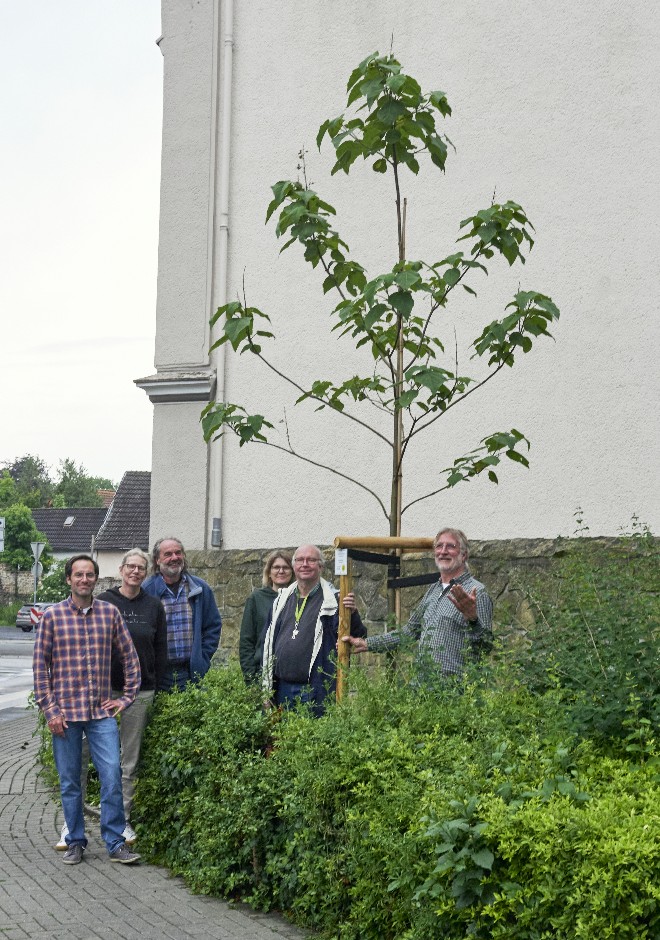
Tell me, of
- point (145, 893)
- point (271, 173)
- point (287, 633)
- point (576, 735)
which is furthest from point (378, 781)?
point (271, 173)

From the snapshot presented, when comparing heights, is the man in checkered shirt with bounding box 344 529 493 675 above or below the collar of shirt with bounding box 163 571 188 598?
below

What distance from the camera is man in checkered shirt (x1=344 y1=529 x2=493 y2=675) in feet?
21.2

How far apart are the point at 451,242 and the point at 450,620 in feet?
23.4

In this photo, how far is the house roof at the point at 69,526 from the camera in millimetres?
86562

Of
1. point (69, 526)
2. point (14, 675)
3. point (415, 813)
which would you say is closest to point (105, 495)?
point (69, 526)

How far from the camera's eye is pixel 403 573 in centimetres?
1095

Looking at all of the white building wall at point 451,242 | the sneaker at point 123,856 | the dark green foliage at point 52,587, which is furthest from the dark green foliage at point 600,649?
the dark green foliage at point 52,587

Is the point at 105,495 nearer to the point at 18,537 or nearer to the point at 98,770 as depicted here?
the point at 18,537

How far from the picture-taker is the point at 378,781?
497 cm

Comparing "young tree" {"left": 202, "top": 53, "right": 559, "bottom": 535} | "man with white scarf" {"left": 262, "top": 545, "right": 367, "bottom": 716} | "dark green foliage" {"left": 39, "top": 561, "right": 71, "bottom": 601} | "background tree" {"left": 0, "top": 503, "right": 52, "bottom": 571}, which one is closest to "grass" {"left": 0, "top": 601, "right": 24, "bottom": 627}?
"dark green foliage" {"left": 39, "top": 561, "right": 71, "bottom": 601}

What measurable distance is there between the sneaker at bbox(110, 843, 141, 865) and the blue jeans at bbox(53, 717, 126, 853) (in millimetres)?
68

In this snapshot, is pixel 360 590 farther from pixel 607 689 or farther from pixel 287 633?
pixel 607 689

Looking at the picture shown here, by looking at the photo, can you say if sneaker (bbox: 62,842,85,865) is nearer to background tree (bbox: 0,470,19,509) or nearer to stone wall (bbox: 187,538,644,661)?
stone wall (bbox: 187,538,644,661)

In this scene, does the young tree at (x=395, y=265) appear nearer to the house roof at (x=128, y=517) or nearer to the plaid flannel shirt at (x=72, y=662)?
the plaid flannel shirt at (x=72, y=662)
